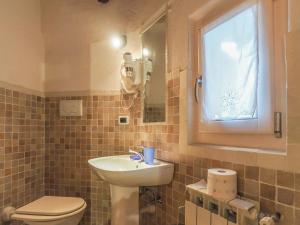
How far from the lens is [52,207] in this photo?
183cm

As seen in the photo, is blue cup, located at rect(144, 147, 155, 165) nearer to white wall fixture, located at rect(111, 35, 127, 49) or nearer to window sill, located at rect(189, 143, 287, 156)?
window sill, located at rect(189, 143, 287, 156)

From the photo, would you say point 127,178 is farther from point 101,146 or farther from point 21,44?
point 21,44

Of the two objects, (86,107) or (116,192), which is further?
(86,107)

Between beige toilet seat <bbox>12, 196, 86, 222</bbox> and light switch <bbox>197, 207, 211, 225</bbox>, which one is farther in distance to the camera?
beige toilet seat <bbox>12, 196, 86, 222</bbox>

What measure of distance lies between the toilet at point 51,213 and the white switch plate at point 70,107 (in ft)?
2.74

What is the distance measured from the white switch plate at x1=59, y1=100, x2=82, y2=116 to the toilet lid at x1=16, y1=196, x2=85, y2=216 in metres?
0.81

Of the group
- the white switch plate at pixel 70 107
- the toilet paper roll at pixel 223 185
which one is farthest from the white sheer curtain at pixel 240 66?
the white switch plate at pixel 70 107

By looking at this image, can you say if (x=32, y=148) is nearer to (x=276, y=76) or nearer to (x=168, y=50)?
(x=168, y=50)

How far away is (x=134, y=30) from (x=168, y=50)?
1.85ft

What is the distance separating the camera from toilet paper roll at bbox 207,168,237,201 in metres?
1.01

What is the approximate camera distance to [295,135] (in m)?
0.84

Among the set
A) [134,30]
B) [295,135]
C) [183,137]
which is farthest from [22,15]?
[295,135]

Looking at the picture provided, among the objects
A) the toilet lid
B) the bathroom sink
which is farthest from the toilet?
the bathroom sink

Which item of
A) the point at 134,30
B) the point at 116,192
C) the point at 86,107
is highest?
the point at 134,30
